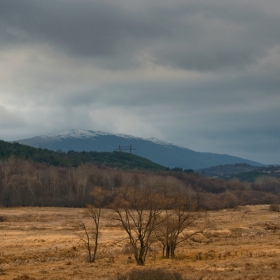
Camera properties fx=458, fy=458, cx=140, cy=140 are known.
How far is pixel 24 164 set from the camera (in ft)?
537

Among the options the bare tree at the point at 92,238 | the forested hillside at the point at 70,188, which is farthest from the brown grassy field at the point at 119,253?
the forested hillside at the point at 70,188

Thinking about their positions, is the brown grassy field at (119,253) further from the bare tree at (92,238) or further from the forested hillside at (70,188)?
the forested hillside at (70,188)

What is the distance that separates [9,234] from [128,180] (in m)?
89.2

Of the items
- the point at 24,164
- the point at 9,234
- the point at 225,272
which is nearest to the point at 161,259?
the point at 225,272

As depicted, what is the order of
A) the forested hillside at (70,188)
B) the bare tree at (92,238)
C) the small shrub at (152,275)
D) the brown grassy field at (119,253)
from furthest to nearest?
the forested hillside at (70,188)
the bare tree at (92,238)
the brown grassy field at (119,253)
the small shrub at (152,275)

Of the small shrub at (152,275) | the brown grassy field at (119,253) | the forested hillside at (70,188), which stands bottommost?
the brown grassy field at (119,253)

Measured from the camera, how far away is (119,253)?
5391 centimetres

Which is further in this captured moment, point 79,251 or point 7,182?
point 7,182

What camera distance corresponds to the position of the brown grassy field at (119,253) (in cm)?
3555

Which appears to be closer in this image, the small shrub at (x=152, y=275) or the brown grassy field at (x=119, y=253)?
the small shrub at (x=152, y=275)

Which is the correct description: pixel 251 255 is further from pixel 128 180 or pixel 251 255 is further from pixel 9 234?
pixel 128 180

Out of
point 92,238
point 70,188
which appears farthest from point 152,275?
point 70,188

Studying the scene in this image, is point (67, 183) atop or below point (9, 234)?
atop

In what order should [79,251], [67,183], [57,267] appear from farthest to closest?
[67,183], [79,251], [57,267]
